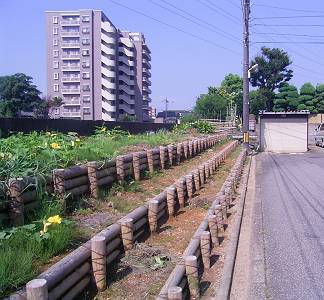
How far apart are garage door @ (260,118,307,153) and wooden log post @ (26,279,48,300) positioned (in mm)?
37385

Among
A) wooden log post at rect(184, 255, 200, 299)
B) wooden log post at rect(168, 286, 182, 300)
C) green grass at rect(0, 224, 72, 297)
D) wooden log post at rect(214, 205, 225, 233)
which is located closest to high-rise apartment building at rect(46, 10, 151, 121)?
wooden log post at rect(214, 205, 225, 233)

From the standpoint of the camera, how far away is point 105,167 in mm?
10281

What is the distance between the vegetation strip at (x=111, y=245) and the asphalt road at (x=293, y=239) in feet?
6.11

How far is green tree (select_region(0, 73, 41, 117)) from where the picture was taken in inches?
3489

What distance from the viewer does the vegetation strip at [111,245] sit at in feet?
15.4

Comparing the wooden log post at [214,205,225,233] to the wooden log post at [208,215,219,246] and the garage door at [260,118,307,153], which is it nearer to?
the wooden log post at [208,215,219,246]

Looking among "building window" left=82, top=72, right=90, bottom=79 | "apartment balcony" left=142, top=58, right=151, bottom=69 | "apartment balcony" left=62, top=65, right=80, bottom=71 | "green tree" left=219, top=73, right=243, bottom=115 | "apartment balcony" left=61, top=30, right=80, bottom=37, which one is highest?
"apartment balcony" left=61, top=30, right=80, bottom=37

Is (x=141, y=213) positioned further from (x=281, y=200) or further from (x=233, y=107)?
(x=233, y=107)

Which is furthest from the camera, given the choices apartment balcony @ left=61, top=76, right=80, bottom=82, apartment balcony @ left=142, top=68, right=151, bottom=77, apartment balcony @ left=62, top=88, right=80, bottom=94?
apartment balcony @ left=142, top=68, right=151, bottom=77

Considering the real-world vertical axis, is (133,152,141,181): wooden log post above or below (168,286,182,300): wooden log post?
above

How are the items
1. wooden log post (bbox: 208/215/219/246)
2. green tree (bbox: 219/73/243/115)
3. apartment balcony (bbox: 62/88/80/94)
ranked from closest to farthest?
wooden log post (bbox: 208/215/219/246) → green tree (bbox: 219/73/243/115) → apartment balcony (bbox: 62/88/80/94)

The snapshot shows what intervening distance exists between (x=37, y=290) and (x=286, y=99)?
3961 inches

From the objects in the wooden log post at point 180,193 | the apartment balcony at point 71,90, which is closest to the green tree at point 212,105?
the apartment balcony at point 71,90

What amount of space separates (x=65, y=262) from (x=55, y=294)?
45 centimetres
